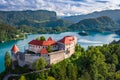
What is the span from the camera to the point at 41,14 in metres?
116

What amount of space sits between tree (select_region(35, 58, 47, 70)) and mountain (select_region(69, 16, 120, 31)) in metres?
58.1

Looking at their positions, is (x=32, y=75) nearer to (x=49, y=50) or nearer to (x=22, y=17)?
(x=49, y=50)

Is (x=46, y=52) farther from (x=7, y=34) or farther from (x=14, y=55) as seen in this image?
(x=7, y=34)

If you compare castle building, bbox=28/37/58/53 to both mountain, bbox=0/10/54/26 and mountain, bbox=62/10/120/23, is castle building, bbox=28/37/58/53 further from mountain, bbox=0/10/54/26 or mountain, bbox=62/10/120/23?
mountain, bbox=62/10/120/23

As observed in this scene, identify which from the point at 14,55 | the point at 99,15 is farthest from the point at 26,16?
the point at 14,55

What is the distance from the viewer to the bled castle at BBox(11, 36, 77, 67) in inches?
1014

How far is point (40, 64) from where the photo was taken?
→ 2497cm

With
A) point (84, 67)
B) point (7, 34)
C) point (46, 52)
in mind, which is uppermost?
point (46, 52)

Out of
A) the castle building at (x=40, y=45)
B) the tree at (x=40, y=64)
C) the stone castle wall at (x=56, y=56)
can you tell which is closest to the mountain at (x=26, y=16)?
the castle building at (x=40, y=45)

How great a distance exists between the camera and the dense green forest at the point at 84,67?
2519 cm

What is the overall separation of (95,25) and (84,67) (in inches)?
2651

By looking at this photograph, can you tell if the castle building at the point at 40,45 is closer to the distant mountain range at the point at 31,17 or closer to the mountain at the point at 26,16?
the distant mountain range at the point at 31,17

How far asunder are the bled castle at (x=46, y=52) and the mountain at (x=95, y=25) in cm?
5605

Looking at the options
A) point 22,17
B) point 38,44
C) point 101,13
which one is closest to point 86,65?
point 38,44
